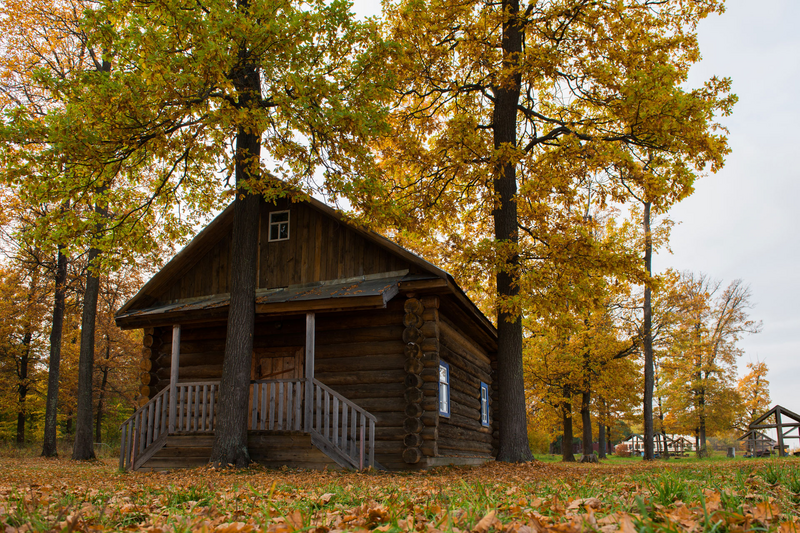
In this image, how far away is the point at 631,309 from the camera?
25.0 m

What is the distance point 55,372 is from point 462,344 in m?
15.2

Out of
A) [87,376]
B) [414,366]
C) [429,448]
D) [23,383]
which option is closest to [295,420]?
[414,366]

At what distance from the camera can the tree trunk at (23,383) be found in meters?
27.6

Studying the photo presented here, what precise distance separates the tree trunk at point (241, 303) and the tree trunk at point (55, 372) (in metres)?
11.6

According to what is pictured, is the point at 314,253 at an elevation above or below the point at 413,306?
above

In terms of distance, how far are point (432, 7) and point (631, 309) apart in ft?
55.1

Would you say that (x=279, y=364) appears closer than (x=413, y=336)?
No

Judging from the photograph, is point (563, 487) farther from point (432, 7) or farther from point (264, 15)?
point (432, 7)

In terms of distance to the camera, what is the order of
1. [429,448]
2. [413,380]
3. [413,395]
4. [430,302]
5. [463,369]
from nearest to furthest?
Result: [429,448], [413,395], [413,380], [430,302], [463,369]

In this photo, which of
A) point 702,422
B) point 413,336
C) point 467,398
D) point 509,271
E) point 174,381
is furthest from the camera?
point 702,422

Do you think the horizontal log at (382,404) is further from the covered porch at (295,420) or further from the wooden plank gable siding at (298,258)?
the wooden plank gable siding at (298,258)

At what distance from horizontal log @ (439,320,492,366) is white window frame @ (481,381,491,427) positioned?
66cm

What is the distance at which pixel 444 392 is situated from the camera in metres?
12.9

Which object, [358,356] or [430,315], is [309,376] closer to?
[358,356]
